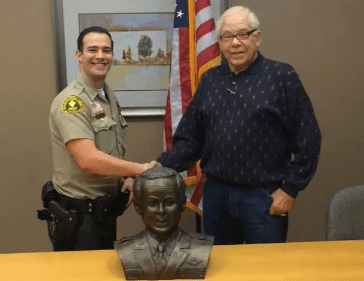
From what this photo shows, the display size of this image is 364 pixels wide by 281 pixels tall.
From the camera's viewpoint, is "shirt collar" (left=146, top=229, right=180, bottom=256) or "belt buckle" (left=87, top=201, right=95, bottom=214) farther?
"belt buckle" (left=87, top=201, right=95, bottom=214)

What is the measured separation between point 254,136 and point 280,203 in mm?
293

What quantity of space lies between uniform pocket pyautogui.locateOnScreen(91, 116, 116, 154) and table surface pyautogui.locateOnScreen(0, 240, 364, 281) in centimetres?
50

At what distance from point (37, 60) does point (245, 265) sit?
1829 millimetres

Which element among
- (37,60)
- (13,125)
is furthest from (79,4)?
(13,125)

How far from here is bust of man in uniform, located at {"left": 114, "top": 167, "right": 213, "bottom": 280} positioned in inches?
57.0

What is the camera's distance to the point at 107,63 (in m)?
1.99

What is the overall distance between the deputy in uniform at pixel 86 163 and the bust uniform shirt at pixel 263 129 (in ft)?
1.06

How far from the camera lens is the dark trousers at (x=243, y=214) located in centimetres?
188

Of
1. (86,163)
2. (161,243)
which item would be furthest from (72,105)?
(161,243)

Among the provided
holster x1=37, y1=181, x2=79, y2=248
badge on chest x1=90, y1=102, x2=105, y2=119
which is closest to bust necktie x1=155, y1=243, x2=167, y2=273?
holster x1=37, y1=181, x2=79, y2=248

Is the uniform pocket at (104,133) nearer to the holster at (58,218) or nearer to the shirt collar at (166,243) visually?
the holster at (58,218)

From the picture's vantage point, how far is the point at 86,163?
1851 millimetres

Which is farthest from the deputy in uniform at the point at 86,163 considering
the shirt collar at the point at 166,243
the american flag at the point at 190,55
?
the american flag at the point at 190,55

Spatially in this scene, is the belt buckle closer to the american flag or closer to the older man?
the older man
